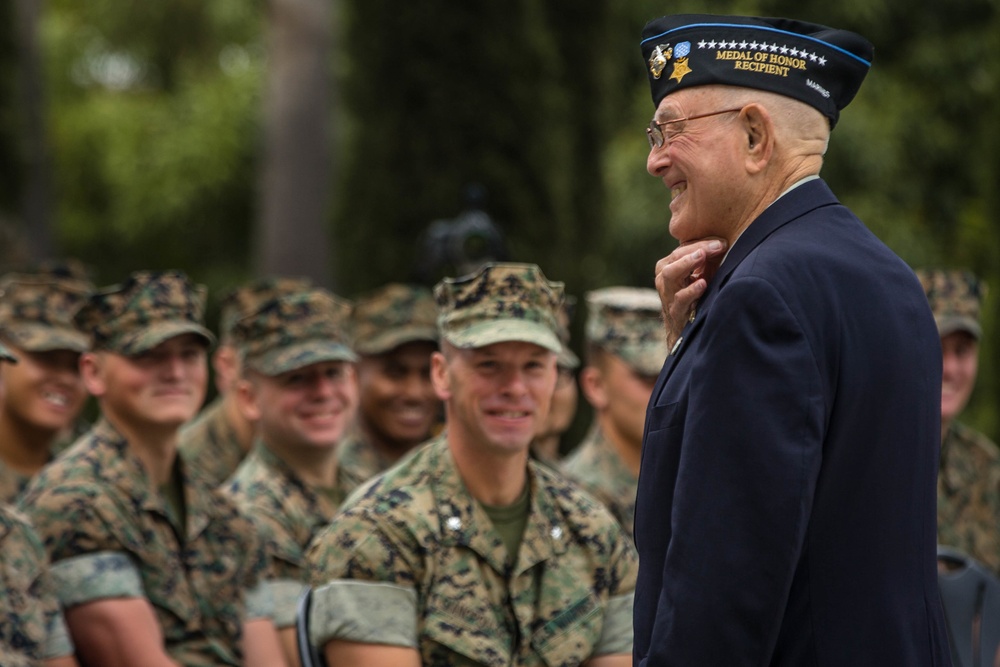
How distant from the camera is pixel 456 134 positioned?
878cm

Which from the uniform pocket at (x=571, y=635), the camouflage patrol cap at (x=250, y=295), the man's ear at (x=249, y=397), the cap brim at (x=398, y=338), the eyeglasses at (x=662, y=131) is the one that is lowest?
the uniform pocket at (x=571, y=635)

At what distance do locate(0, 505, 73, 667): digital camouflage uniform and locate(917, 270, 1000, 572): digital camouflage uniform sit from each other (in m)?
3.32

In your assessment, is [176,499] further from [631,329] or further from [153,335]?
[631,329]

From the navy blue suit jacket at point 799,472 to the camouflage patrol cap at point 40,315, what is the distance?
365cm

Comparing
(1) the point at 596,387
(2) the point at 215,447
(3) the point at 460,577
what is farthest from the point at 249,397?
(3) the point at 460,577

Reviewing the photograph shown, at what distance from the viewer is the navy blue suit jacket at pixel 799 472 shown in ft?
6.77

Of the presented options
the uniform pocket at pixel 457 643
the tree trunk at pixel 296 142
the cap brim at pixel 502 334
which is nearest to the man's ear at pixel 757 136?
the cap brim at pixel 502 334

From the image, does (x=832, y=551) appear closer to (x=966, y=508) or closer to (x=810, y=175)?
(x=810, y=175)

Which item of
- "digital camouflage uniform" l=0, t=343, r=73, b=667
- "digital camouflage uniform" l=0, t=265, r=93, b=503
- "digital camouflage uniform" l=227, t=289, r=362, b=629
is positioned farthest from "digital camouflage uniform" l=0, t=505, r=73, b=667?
→ "digital camouflage uniform" l=0, t=265, r=93, b=503

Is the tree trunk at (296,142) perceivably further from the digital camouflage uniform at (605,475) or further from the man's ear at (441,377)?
the man's ear at (441,377)

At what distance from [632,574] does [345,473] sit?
1.65 metres

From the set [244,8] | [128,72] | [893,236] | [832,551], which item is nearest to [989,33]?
[893,236]

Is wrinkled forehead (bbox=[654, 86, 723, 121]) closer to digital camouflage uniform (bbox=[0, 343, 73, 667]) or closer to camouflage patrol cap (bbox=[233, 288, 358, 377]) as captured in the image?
digital camouflage uniform (bbox=[0, 343, 73, 667])

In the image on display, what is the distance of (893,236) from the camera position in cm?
1328
